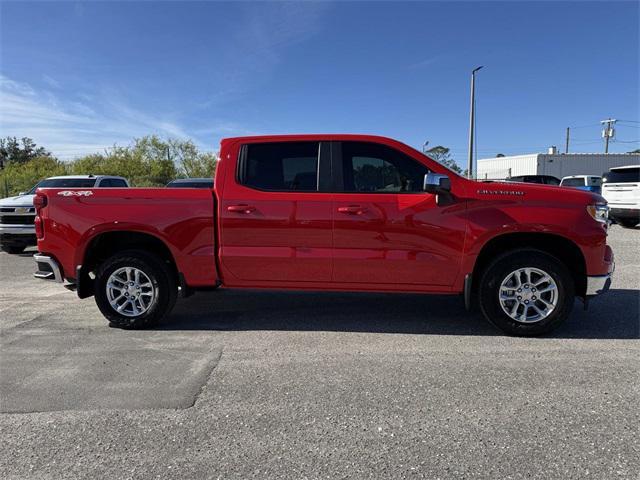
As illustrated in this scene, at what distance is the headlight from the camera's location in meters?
4.42

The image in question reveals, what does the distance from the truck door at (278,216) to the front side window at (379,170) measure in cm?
25

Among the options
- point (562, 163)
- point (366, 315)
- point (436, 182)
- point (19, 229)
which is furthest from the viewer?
point (562, 163)

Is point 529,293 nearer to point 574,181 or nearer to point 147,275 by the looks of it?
point 147,275

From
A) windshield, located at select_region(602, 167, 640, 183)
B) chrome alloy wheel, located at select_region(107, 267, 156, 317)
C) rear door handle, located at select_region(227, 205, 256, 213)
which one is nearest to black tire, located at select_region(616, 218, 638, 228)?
windshield, located at select_region(602, 167, 640, 183)

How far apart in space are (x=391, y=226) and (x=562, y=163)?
41.1 metres

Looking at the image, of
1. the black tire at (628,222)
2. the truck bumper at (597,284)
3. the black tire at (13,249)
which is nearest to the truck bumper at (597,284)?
the truck bumper at (597,284)

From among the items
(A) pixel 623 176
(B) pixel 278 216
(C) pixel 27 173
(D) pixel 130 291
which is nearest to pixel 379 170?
(B) pixel 278 216

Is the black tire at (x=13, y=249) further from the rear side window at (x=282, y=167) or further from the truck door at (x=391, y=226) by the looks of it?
the truck door at (x=391, y=226)

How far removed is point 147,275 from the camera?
4789 millimetres

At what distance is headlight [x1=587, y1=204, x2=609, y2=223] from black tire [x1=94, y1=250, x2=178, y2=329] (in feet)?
14.2

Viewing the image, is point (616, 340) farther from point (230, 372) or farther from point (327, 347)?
point (230, 372)

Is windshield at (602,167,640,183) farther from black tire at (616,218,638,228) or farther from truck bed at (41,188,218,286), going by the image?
truck bed at (41,188,218,286)

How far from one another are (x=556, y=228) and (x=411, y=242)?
4.53ft

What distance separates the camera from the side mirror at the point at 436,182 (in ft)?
13.9
